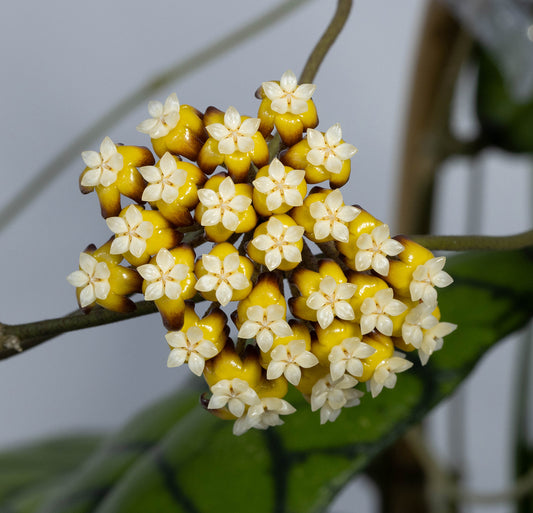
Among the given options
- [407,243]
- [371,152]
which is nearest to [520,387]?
[371,152]

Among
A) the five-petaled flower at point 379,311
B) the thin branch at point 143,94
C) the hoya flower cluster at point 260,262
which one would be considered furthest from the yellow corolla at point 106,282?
the thin branch at point 143,94

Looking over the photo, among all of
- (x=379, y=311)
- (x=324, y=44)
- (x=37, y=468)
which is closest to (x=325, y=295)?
(x=379, y=311)

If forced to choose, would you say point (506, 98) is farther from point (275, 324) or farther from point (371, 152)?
point (275, 324)

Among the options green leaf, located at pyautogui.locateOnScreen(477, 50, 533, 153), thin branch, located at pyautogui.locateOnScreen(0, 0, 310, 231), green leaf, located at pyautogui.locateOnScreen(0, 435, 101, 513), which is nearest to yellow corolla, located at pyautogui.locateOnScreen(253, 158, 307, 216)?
thin branch, located at pyautogui.locateOnScreen(0, 0, 310, 231)

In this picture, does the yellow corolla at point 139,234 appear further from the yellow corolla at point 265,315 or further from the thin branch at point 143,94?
the thin branch at point 143,94

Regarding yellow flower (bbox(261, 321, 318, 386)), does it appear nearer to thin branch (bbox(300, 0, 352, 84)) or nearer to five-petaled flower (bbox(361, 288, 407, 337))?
five-petaled flower (bbox(361, 288, 407, 337))
